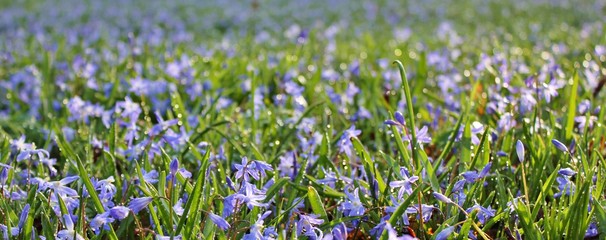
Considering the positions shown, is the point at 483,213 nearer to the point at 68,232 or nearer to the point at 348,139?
the point at 348,139

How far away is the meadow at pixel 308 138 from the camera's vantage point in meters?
1.79

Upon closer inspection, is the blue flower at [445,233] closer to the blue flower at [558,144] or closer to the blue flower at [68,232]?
the blue flower at [558,144]

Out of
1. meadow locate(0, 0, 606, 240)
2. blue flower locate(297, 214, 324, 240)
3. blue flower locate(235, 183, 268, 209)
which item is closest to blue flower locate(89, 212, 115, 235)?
meadow locate(0, 0, 606, 240)

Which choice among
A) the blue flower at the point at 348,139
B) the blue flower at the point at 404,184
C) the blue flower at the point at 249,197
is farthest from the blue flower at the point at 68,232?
the blue flower at the point at 348,139

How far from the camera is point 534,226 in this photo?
1.72 m

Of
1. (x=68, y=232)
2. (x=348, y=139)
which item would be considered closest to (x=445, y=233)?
(x=348, y=139)

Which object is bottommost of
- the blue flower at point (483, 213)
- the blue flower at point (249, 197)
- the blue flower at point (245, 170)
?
the blue flower at point (483, 213)

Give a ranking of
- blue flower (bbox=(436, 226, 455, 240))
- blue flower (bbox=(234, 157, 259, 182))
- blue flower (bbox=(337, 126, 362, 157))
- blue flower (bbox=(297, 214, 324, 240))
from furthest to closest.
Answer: blue flower (bbox=(337, 126, 362, 157)) < blue flower (bbox=(234, 157, 259, 182)) < blue flower (bbox=(297, 214, 324, 240)) < blue flower (bbox=(436, 226, 455, 240))

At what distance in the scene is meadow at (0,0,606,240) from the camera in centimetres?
179

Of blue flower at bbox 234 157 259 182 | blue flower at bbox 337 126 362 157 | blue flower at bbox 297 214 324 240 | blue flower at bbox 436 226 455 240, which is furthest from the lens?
blue flower at bbox 337 126 362 157

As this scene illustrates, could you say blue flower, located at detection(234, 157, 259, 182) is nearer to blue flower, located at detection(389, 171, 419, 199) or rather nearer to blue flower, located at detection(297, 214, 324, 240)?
blue flower, located at detection(297, 214, 324, 240)

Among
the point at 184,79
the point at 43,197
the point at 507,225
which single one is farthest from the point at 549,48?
the point at 43,197

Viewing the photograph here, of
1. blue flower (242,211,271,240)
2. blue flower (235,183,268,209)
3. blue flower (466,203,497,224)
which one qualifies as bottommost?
blue flower (466,203,497,224)

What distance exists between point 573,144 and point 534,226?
798 mm
